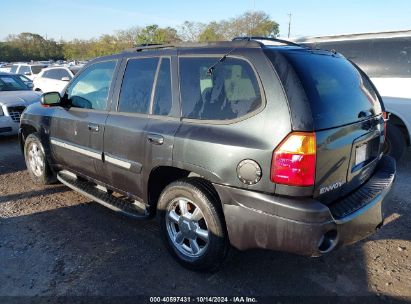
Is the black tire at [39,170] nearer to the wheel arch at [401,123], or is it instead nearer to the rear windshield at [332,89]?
the rear windshield at [332,89]

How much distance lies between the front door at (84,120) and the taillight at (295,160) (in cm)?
206

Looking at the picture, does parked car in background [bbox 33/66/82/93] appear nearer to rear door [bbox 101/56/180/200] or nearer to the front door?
the front door

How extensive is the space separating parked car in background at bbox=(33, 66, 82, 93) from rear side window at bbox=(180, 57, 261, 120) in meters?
11.2

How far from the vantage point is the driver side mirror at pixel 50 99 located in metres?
4.27

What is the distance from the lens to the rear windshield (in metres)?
2.47

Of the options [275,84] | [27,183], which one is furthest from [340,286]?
[27,183]

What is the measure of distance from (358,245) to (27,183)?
15.2 feet

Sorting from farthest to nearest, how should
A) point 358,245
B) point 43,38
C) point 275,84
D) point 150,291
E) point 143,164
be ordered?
point 43,38 < point 358,245 < point 143,164 < point 150,291 < point 275,84

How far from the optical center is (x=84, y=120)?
13.0ft

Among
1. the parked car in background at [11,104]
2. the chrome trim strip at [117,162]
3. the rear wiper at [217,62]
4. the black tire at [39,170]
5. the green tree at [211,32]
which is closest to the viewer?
the rear wiper at [217,62]

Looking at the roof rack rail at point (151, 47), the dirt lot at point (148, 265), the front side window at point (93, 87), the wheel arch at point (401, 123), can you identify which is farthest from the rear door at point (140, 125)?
the wheel arch at point (401, 123)

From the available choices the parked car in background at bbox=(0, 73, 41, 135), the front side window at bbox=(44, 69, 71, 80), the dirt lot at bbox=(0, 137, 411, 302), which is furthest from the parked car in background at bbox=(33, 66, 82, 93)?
the dirt lot at bbox=(0, 137, 411, 302)

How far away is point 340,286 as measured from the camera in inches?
113

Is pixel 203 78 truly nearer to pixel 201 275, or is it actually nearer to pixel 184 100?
pixel 184 100
